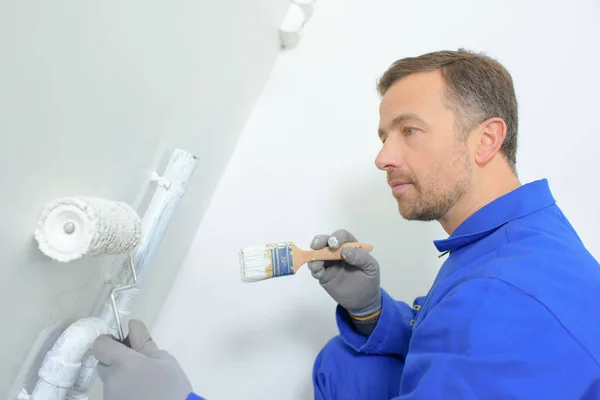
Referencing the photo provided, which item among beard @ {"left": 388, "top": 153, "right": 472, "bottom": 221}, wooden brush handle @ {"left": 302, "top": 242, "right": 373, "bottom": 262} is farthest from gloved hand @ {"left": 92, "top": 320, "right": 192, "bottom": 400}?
beard @ {"left": 388, "top": 153, "right": 472, "bottom": 221}

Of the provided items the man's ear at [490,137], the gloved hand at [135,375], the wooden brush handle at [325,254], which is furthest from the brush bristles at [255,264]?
the man's ear at [490,137]

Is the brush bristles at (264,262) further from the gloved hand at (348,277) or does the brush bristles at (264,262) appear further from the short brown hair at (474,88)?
the short brown hair at (474,88)

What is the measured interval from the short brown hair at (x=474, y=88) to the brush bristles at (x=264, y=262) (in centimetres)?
42

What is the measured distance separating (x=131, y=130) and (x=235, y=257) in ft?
2.03

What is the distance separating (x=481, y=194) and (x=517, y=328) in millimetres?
349

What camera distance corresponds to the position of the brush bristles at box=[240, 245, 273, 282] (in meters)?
0.95

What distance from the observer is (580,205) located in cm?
139

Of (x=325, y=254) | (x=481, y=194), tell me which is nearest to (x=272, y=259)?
(x=325, y=254)

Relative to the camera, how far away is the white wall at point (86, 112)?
555 millimetres

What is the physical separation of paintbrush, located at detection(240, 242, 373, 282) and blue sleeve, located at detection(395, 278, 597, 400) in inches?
15.3

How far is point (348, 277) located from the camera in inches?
42.7

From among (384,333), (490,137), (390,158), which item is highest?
(490,137)

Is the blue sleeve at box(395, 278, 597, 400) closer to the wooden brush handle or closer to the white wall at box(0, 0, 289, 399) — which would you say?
the wooden brush handle

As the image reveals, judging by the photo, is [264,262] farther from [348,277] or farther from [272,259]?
[348,277]
